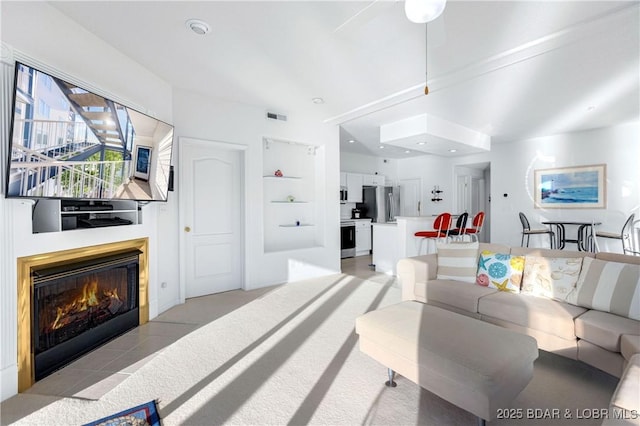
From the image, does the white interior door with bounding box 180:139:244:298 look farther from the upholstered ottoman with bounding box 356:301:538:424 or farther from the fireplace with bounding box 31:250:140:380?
the upholstered ottoman with bounding box 356:301:538:424

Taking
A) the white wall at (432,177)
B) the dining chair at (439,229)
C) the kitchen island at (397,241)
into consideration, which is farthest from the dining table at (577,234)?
the dining chair at (439,229)

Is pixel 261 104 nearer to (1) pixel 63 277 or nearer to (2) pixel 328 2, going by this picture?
(2) pixel 328 2

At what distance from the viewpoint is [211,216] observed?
175 inches

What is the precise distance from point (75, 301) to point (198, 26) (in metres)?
2.67

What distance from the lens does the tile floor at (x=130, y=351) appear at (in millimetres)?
2155

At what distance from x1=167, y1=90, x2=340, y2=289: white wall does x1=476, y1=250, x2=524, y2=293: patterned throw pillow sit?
2.85 metres

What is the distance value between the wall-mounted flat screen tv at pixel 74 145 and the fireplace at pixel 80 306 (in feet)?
2.15

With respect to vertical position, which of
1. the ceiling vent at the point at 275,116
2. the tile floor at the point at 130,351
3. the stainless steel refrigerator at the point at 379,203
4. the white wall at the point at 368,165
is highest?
the ceiling vent at the point at 275,116

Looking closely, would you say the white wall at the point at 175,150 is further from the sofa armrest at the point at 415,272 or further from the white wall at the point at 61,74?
the sofa armrest at the point at 415,272

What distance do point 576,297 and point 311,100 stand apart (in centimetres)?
385

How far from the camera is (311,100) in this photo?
14.7 ft

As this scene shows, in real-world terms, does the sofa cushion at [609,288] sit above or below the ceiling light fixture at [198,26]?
below

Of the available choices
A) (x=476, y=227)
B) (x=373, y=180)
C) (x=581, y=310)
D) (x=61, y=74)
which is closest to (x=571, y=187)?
(x=476, y=227)

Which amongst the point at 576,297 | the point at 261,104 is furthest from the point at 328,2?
the point at 576,297
